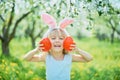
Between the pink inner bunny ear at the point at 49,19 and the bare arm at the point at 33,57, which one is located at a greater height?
the pink inner bunny ear at the point at 49,19

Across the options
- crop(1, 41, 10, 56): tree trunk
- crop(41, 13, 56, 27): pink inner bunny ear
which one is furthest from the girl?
crop(1, 41, 10, 56): tree trunk

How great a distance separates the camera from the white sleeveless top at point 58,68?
468cm

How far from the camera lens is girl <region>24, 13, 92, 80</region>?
4699 mm

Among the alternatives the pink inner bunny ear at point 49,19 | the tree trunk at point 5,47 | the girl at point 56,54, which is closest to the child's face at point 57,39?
the girl at point 56,54

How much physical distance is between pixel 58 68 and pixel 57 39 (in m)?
0.36

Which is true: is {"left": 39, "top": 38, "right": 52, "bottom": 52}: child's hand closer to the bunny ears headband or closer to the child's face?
the child's face

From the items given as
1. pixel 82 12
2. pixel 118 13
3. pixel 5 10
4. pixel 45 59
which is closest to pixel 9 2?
pixel 5 10

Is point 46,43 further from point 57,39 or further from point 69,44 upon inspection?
point 69,44

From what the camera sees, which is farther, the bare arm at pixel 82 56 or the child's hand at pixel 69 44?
the bare arm at pixel 82 56

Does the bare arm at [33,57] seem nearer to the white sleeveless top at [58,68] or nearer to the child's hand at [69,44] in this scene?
the white sleeveless top at [58,68]

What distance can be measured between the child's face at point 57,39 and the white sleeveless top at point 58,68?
14 cm

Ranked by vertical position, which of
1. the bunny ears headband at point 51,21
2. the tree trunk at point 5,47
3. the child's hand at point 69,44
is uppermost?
the bunny ears headband at point 51,21

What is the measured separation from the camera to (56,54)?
4.77 metres

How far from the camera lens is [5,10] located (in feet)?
24.2
